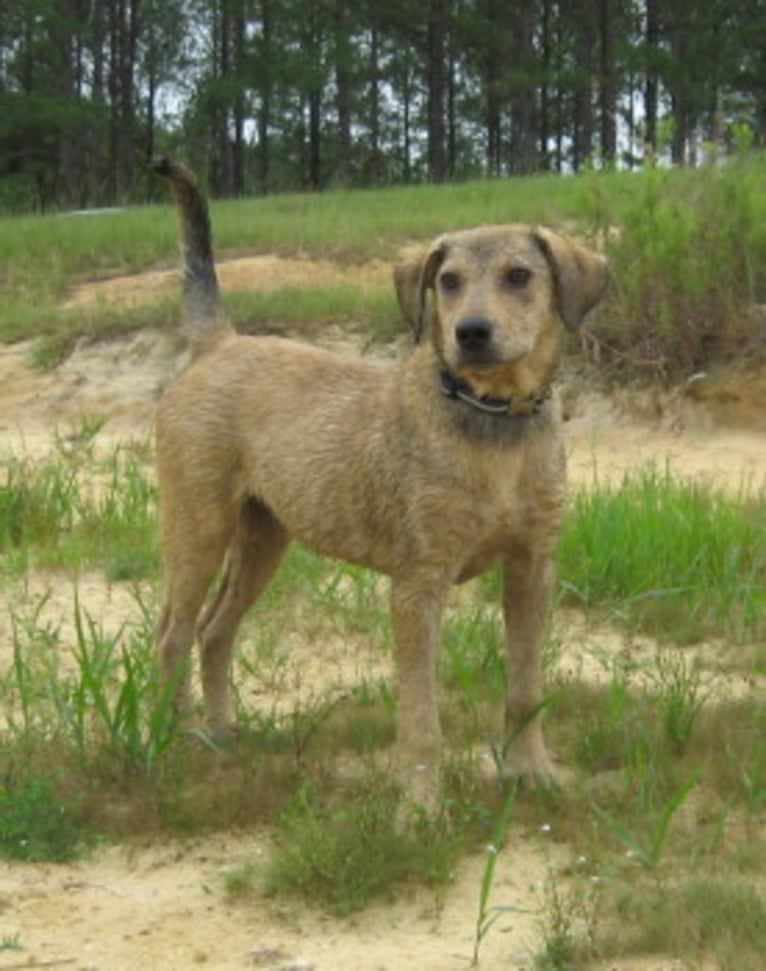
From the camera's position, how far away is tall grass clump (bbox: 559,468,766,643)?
18.8 ft

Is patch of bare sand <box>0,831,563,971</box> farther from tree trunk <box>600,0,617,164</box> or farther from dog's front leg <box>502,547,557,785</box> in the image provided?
tree trunk <box>600,0,617,164</box>

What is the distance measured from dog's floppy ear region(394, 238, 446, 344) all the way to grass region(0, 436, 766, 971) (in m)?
1.06

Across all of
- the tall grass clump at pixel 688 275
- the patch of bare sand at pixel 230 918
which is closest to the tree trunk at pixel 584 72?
the tall grass clump at pixel 688 275

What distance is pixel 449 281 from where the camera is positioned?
420 cm

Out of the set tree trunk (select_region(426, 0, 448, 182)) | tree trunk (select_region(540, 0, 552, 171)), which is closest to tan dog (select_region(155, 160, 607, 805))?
tree trunk (select_region(540, 0, 552, 171))

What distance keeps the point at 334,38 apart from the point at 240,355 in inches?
1390

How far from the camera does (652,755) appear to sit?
169 inches

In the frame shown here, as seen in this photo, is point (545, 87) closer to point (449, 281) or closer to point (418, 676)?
point (449, 281)

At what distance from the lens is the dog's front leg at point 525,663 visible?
441cm

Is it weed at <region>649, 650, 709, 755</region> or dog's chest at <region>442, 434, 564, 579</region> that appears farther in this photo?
weed at <region>649, 650, 709, 755</region>

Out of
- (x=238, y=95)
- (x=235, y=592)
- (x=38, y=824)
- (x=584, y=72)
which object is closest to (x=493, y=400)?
(x=235, y=592)

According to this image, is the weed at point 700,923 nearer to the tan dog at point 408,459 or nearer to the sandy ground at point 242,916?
the sandy ground at point 242,916

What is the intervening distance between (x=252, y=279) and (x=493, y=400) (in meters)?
8.82

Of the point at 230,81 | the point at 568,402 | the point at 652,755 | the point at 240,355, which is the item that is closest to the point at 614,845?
the point at 652,755
